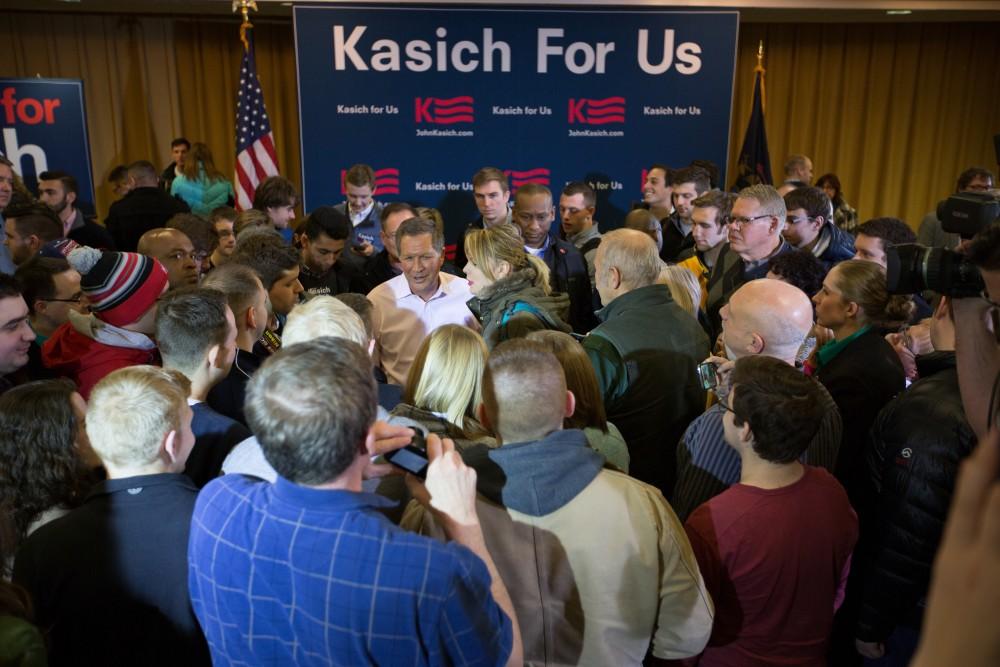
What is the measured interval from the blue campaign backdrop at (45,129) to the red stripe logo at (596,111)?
4.02 m

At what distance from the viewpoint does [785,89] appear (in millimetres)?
8547

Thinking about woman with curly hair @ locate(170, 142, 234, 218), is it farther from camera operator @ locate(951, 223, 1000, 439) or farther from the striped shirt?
camera operator @ locate(951, 223, 1000, 439)

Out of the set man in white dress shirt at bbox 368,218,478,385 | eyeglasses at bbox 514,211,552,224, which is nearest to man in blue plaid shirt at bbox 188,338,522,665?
man in white dress shirt at bbox 368,218,478,385

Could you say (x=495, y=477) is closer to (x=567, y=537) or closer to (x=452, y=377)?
(x=567, y=537)

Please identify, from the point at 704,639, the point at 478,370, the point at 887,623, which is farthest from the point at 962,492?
the point at 887,623

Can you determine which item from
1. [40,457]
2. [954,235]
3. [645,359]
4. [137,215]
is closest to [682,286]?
[645,359]

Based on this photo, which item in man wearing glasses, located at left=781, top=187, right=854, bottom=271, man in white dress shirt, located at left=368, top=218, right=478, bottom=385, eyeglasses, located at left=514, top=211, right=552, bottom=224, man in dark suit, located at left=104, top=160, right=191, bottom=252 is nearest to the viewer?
man in white dress shirt, located at left=368, top=218, right=478, bottom=385

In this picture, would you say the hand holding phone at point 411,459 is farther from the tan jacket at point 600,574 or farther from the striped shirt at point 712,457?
the striped shirt at point 712,457

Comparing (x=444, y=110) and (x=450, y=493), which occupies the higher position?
(x=444, y=110)

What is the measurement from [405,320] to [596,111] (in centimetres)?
407

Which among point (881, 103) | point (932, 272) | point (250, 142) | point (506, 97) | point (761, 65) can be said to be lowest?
point (932, 272)

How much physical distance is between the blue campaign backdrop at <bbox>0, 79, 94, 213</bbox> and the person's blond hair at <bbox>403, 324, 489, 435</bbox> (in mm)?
5050

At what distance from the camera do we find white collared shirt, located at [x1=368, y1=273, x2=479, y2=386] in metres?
3.45

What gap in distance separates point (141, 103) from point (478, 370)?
7.52 meters
